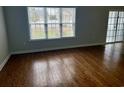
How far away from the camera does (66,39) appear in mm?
5414

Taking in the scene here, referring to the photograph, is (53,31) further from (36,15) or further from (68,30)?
(36,15)

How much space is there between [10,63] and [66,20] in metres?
2.84

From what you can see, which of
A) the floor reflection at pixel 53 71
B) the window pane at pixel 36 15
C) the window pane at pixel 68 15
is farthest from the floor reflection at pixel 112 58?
the window pane at pixel 36 15

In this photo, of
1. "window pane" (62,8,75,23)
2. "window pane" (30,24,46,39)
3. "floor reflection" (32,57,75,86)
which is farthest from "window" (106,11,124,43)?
"window pane" (30,24,46,39)

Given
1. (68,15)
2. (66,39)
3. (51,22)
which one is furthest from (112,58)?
(51,22)

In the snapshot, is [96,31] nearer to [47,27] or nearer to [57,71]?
[47,27]

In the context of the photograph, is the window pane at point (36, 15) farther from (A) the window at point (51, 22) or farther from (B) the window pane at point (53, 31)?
(B) the window pane at point (53, 31)

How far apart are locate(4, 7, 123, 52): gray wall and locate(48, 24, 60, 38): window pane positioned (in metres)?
0.22

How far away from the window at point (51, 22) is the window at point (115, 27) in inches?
83.8

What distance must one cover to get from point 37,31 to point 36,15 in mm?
635

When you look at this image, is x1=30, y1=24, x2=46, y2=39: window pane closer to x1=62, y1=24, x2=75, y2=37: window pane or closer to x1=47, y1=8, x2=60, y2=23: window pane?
x1=47, y1=8, x2=60, y2=23: window pane

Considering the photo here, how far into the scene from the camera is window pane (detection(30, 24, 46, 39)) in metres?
4.87

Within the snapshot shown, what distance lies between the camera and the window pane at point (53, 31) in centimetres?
512

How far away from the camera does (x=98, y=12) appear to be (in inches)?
219
